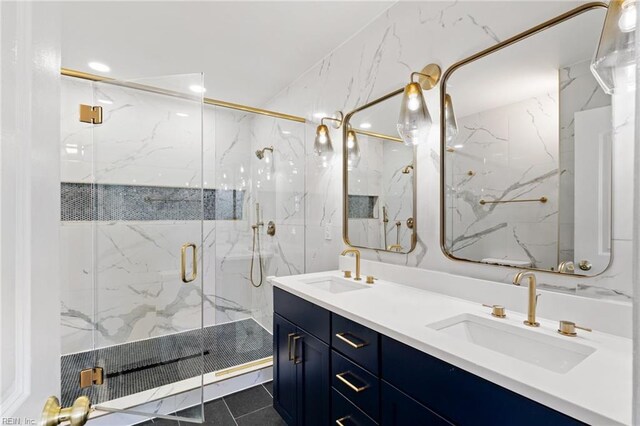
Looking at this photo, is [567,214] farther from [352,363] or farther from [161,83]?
[161,83]

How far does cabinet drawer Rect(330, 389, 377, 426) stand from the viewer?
3.86ft

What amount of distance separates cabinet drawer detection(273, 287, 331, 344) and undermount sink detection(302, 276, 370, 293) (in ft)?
0.64

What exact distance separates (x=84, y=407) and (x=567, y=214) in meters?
1.55

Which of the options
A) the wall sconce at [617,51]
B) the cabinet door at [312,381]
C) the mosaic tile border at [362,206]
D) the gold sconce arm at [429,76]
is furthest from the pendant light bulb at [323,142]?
the wall sconce at [617,51]

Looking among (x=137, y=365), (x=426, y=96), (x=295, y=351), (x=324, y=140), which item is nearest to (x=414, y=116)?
(x=426, y=96)

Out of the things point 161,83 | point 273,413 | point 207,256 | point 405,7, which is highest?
point 405,7

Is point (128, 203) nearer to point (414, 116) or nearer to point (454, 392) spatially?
point (414, 116)

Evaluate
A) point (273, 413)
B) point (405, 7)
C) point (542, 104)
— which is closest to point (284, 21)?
point (405, 7)

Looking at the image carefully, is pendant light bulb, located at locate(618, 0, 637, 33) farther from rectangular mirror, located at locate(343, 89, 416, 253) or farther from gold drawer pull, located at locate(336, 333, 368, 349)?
gold drawer pull, located at locate(336, 333, 368, 349)

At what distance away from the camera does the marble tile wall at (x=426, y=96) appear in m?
1.02

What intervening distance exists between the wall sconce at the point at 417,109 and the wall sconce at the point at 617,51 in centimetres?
69

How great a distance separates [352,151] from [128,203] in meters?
1.62

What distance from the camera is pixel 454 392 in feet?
2.85

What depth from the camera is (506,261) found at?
1.33 m
